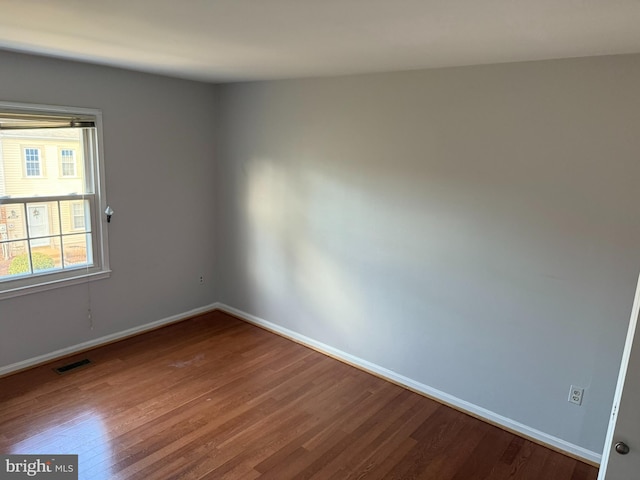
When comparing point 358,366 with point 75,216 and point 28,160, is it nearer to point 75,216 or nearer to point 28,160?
point 75,216

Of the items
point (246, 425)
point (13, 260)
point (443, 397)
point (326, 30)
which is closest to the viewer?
point (326, 30)

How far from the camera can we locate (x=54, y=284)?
11.6 feet

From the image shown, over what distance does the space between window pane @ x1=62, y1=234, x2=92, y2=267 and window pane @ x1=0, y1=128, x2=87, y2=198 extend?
388 mm

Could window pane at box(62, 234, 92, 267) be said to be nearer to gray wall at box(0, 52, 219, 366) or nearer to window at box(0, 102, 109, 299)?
window at box(0, 102, 109, 299)

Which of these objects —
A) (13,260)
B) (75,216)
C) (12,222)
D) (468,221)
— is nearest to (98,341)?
(13,260)

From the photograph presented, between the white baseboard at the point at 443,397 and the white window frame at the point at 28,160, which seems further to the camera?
the white window frame at the point at 28,160

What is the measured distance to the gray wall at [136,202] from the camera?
337 cm

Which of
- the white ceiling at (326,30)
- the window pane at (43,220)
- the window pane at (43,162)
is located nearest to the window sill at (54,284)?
the window pane at (43,220)

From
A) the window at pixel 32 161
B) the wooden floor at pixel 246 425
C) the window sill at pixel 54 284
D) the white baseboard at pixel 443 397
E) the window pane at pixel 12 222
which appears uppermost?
the window at pixel 32 161

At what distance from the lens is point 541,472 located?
8.41ft

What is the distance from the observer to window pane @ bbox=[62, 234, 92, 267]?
3.66 metres

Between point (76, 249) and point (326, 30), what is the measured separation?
2.90 m

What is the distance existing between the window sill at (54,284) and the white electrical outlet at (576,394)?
3.67m

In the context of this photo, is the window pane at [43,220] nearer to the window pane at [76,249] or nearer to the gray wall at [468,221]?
the window pane at [76,249]
